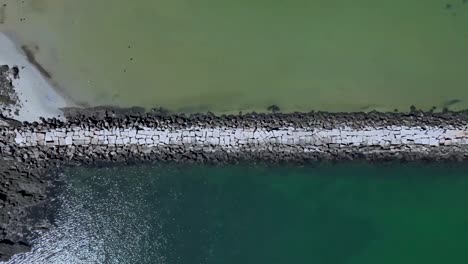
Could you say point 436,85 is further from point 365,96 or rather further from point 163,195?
point 163,195

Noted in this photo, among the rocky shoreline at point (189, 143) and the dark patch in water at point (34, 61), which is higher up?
the dark patch in water at point (34, 61)

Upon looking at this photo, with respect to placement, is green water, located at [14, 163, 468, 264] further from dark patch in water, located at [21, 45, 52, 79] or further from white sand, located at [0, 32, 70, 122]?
dark patch in water, located at [21, 45, 52, 79]

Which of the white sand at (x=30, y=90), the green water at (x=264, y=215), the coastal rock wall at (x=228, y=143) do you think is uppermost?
the white sand at (x=30, y=90)

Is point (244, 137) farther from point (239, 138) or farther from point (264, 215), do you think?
point (264, 215)

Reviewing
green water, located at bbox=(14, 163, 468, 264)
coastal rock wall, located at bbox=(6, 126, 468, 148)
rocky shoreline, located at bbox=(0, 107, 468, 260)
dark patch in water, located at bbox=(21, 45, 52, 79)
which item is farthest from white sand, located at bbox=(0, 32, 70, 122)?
green water, located at bbox=(14, 163, 468, 264)

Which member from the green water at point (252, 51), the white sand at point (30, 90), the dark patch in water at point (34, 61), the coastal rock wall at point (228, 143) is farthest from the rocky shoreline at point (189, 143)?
the dark patch in water at point (34, 61)

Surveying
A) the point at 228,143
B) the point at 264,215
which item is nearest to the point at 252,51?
the point at 228,143

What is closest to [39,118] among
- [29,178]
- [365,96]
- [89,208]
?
[29,178]

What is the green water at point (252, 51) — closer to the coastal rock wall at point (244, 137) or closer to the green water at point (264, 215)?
the coastal rock wall at point (244, 137)
